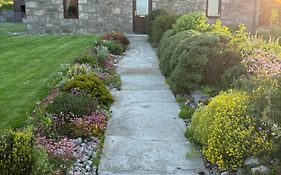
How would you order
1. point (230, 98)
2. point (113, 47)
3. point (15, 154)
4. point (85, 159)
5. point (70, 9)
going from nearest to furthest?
point (15, 154) < point (85, 159) < point (230, 98) < point (113, 47) < point (70, 9)

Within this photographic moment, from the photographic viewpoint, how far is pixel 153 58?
11.4m

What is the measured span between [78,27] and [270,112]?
14.3 m

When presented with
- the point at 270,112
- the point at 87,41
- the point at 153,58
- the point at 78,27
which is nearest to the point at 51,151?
the point at 270,112

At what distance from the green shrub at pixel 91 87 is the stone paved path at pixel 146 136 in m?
0.21

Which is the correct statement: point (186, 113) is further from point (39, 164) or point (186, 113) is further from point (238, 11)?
point (238, 11)

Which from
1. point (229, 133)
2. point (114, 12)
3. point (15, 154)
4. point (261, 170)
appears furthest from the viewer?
point (114, 12)

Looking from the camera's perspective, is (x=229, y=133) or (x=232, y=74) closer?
(x=229, y=133)

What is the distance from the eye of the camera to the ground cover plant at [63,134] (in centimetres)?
Result: 345

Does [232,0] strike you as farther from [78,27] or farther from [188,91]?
[188,91]

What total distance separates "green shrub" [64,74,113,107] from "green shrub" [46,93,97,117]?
1.67 ft

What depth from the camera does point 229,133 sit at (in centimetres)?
420

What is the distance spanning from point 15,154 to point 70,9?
14.9 metres

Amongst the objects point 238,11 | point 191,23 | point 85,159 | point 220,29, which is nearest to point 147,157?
point 85,159

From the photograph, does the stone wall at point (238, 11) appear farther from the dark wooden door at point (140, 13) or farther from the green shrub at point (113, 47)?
the green shrub at point (113, 47)
